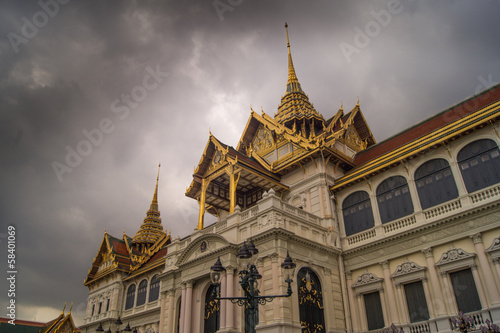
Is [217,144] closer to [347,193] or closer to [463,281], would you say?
[347,193]

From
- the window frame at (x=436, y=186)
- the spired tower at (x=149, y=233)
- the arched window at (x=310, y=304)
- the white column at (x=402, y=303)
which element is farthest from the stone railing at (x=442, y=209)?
the spired tower at (x=149, y=233)

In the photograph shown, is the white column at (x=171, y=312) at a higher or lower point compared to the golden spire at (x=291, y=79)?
lower

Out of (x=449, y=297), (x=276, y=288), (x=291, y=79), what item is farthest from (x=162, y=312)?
(x=291, y=79)

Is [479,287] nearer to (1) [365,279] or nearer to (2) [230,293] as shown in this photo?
(1) [365,279]

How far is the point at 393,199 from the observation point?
20.0m

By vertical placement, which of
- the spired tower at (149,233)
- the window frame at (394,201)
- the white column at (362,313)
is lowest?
the white column at (362,313)

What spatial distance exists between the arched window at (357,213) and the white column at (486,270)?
5.25 metres

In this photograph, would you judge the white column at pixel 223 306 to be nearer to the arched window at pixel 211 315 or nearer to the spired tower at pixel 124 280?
the arched window at pixel 211 315

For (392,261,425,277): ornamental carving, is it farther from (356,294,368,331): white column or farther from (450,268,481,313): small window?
(356,294,368,331): white column

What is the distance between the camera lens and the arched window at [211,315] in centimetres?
1962

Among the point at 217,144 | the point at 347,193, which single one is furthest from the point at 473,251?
the point at 217,144

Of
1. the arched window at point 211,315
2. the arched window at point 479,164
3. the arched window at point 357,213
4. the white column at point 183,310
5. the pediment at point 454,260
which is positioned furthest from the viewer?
the arched window at point 357,213

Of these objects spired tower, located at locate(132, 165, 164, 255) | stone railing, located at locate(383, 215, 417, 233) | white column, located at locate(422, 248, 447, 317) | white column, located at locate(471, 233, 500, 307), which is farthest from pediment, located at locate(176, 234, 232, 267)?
spired tower, located at locate(132, 165, 164, 255)

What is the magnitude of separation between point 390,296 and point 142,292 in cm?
2253
